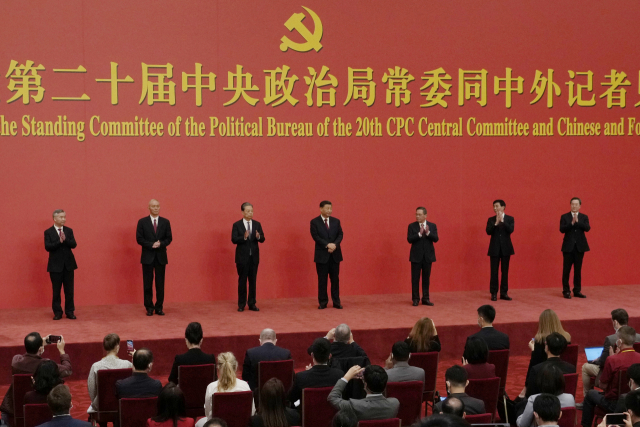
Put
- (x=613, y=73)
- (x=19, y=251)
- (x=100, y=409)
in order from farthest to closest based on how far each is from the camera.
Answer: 1. (x=613, y=73)
2. (x=19, y=251)
3. (x=100, y=409)

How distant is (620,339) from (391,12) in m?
5.79

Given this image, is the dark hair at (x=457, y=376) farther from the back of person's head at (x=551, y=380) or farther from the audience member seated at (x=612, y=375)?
the audience member seated at (x=612, y=375)

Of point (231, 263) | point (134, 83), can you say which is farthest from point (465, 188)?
point (134, 83)

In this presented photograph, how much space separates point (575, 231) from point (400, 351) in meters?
5.25

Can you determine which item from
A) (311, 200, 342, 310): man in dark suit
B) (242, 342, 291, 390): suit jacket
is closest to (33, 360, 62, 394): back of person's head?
(242, 342, 291, 390): suit jacket

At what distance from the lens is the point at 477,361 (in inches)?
185

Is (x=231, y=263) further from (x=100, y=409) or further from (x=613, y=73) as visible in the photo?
(x=613, y=73)

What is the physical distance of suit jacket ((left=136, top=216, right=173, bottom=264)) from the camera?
8211mm

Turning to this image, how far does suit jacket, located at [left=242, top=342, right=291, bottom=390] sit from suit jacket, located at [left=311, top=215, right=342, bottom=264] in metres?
3.49

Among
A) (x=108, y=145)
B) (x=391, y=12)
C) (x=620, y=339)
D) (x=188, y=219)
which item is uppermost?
(x=391, y=12)

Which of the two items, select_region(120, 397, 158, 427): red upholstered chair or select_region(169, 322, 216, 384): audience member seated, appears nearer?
select_region(120, 397, 158, 427): red upholstered chair

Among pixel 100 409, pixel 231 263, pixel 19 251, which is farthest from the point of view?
pixel 231 263

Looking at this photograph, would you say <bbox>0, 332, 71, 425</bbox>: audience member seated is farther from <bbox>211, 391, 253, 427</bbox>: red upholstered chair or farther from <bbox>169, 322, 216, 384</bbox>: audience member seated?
<bbox>211, 391, 253, 427</bbox>: red upholstered chair

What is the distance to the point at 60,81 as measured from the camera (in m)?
8.63
